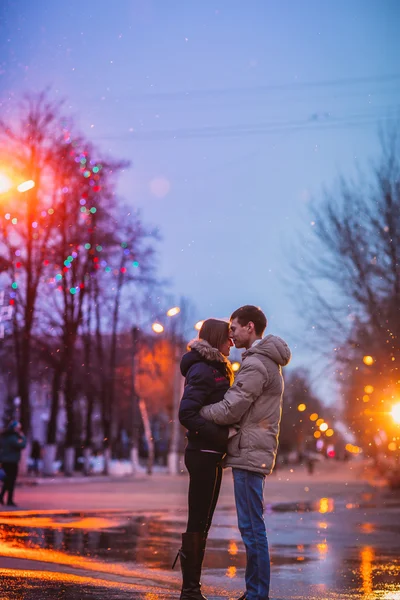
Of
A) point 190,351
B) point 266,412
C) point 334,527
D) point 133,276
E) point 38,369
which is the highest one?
point 133,276

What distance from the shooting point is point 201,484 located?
595cm

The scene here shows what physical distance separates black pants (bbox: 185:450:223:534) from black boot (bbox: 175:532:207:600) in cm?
6

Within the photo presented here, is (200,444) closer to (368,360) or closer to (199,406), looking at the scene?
(199,406)

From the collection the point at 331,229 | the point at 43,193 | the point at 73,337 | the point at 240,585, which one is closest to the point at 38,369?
the point at 73,337

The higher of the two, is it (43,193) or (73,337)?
(43,193)

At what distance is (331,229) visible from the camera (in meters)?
31.2

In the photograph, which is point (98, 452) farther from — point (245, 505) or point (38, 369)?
point (245, 505)

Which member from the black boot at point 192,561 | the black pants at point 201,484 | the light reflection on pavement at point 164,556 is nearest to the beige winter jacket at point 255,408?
the black pants at point 201,484

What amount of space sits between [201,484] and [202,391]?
59cm

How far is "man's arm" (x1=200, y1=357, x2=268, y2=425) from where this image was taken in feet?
18.9

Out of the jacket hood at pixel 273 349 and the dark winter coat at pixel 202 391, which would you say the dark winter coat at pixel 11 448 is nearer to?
the dark winter coat at pixel 202 391

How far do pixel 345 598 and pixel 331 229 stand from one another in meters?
25.3

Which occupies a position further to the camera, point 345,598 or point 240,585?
point 240,585

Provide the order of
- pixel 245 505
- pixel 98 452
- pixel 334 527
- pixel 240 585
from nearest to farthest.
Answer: pixel 245 505 < pixel 240 585 < pixel 334 527 < pixel 98 452
